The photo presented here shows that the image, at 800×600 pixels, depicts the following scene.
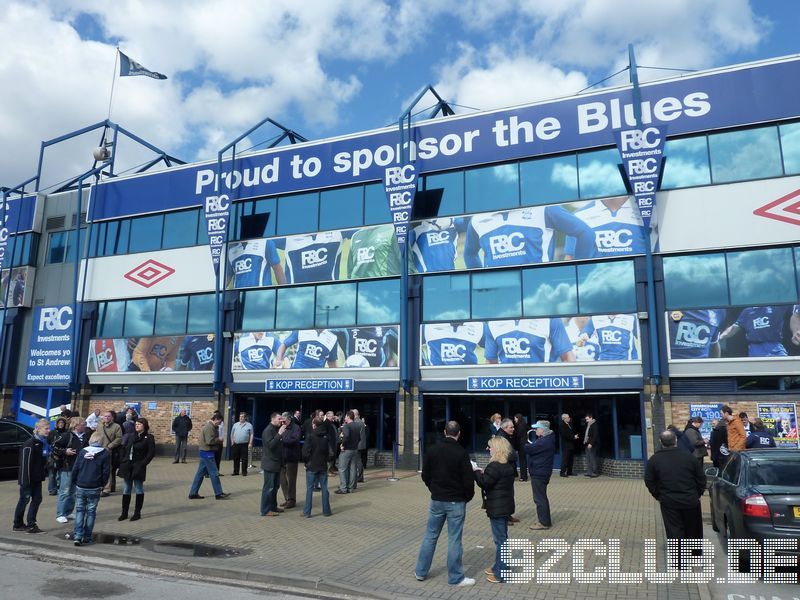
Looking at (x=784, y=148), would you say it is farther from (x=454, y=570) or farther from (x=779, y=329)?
(x=454, y=570)

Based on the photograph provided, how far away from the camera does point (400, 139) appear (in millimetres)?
20828

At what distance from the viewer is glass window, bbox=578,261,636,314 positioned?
1783cm

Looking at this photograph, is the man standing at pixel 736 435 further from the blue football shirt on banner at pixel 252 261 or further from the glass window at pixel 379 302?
the blue football shirt on banner at pixel 252 261

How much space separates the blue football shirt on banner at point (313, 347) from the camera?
826 inches

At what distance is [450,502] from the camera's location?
7098 mm

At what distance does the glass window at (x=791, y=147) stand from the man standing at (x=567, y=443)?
884 cm

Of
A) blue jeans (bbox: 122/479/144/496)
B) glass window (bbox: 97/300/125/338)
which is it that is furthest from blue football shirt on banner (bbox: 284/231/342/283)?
blue jeans (bbox: 122/479/144/496)

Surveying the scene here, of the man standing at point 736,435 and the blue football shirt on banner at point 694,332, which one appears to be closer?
the man standing at point 736,435

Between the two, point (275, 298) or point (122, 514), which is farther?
point (275, 298)

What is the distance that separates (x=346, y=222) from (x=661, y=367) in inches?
432

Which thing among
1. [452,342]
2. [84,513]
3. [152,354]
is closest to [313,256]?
[452,342]

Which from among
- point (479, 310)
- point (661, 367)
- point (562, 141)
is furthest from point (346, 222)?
point (661, 367)

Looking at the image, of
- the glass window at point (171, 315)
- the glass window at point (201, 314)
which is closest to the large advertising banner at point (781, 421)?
the glass window at point (201, 314)

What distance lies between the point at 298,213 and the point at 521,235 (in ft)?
26.8
